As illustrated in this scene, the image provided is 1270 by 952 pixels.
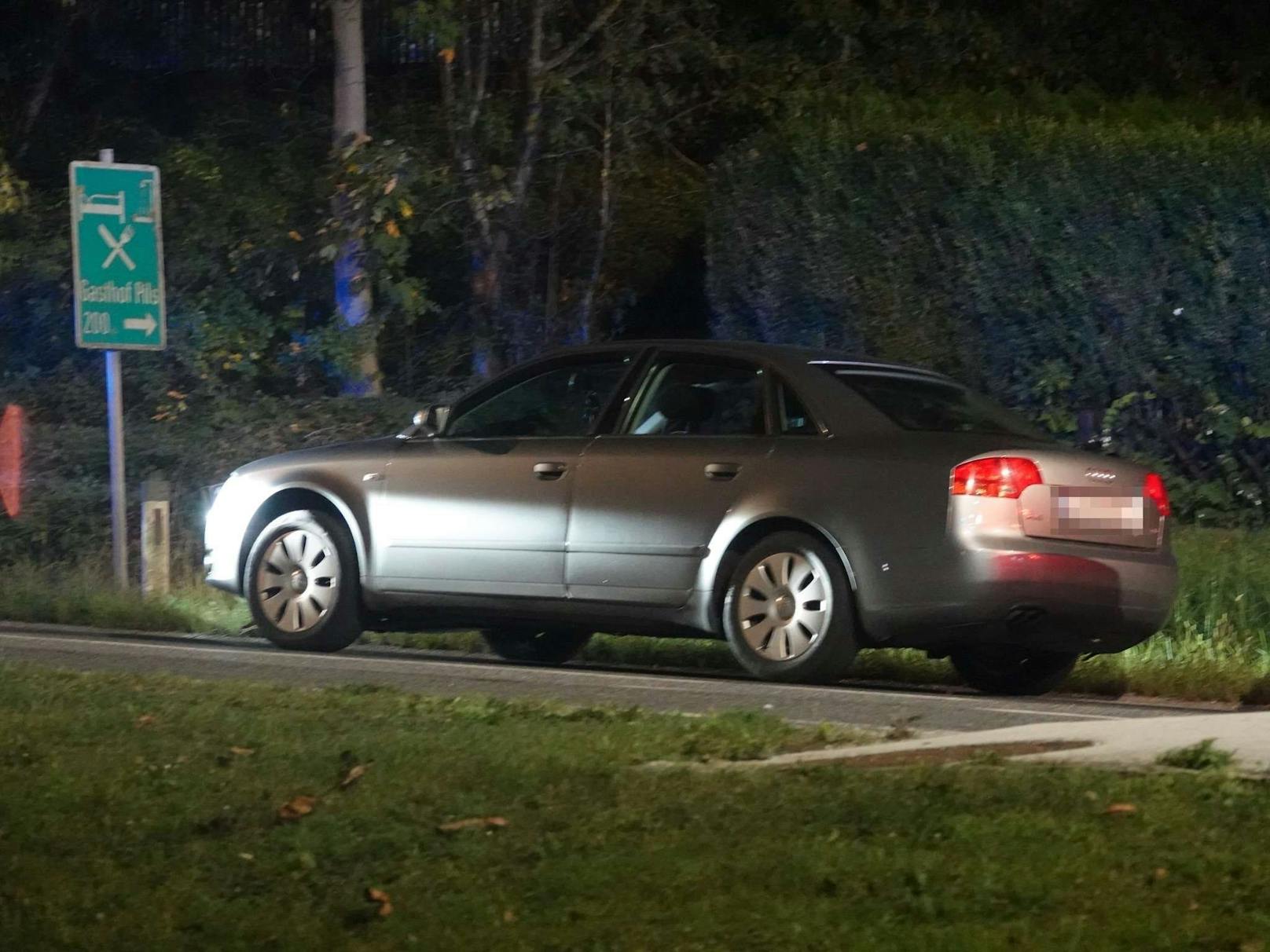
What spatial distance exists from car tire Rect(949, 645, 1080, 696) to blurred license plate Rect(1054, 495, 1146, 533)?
88 centimetres

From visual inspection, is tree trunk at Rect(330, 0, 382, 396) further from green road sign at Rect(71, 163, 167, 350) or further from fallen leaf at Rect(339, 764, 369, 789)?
fallen leaf at Rect(339, 764, 369, 789)

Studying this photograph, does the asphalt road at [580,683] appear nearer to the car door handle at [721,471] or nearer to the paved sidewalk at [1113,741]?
the paved sidewalk at [1113,741]

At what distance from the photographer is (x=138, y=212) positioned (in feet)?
50.3

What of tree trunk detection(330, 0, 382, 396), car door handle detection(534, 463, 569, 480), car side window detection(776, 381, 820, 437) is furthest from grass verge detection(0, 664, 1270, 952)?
tree trunk detection(330, 0, 382, 396)

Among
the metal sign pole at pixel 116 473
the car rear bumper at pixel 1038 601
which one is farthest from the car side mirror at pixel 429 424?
the metal sign pole at pixel 116 473

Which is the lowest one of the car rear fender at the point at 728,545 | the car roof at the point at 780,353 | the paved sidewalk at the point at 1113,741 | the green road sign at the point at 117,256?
the paved sidewalk at the point at 1113,741

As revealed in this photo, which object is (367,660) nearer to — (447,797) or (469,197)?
(447,797)

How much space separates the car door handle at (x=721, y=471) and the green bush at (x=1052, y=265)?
648 centimetres

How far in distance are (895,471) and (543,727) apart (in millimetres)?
2484

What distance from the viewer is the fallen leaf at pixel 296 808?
6301 millimetres

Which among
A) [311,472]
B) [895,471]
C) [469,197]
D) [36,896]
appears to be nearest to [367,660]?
[311,472]

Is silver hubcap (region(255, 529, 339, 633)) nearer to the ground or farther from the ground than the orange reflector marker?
nearer to the ground

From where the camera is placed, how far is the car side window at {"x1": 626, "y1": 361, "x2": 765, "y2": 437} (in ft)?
34.5

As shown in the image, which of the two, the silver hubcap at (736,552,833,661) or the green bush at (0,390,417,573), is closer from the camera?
the silver hubcap at (736,552,833,661)
